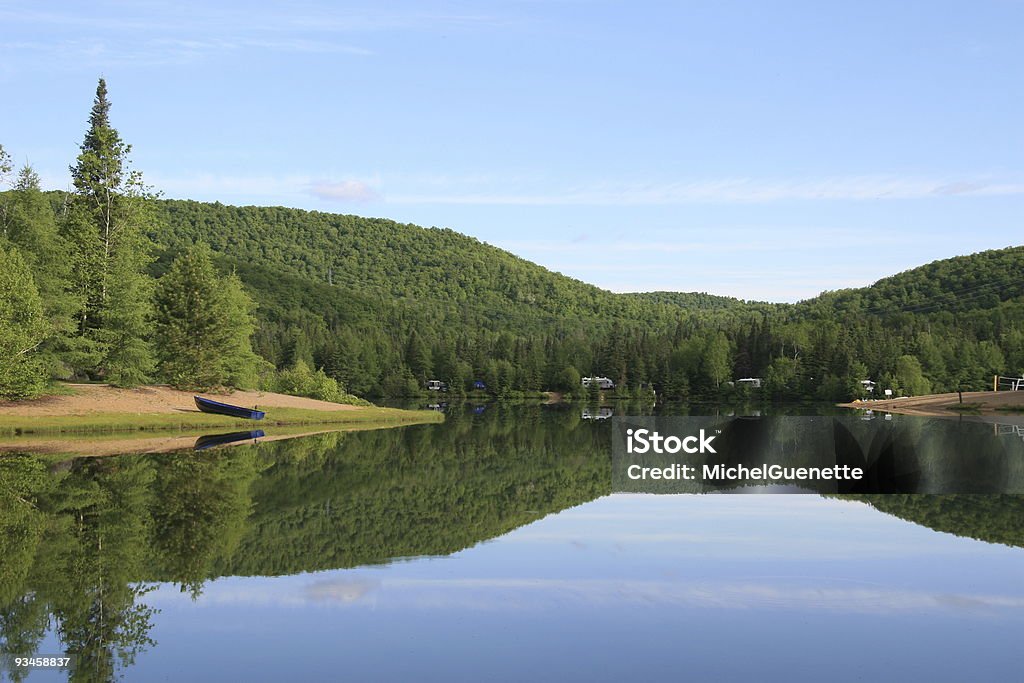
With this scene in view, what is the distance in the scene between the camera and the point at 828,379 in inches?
5896

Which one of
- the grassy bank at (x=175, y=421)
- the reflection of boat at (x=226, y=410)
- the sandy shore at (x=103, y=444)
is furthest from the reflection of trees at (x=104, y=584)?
the reflection of boat at (x=226, y=410)

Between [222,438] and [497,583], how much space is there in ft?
116

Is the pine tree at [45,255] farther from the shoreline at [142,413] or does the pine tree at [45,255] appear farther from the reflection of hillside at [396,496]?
the reflection of hillside at [396,496]

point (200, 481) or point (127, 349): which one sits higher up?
point (127, 349)

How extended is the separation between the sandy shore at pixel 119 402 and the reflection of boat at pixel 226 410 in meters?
1.43

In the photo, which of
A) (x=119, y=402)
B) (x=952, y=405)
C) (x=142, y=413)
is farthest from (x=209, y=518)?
(x=952, y=405)

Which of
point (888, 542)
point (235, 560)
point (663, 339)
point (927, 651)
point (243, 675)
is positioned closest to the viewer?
point (243, 675)

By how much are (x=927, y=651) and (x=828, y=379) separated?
144m

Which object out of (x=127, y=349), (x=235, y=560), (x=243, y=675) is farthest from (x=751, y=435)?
(x=243, y=675)

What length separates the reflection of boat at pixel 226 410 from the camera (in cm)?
5944

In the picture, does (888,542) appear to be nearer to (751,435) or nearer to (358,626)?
(358,626)

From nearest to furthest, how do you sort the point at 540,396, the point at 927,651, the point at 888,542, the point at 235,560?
the point at 927,651, the point at 235,560, the point at 888,542, the point at 540,396

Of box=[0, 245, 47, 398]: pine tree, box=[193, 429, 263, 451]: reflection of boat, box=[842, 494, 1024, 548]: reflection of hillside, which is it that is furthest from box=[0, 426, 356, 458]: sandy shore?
box=[842, 494, 1024, 548]: reflection of hillside

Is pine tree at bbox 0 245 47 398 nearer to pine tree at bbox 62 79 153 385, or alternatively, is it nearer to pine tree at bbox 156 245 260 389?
pine tree at bbox 62 79 153 385
